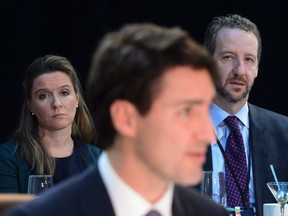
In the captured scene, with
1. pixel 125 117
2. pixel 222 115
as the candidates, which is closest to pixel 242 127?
pixel 222 115

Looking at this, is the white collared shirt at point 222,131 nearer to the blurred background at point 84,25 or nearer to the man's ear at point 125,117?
the blurred background at point 84,25

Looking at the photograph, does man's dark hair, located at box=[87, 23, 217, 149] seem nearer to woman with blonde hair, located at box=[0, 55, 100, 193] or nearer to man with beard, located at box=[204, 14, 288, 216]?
man with beard, located at box=[204, 14, 288, 216]

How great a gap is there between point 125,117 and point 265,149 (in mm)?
1776

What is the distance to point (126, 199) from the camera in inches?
59.9

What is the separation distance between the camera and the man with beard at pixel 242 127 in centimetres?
312

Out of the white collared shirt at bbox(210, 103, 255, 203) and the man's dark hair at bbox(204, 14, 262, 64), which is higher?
the man's dark hair at bbox(204, 14, 262, 64)

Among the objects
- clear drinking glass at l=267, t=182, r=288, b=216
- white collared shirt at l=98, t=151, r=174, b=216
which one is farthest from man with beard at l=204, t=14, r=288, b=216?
white collared shirt at l=98, t=151, r=174, b=216

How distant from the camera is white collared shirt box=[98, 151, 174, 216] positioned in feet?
4.96

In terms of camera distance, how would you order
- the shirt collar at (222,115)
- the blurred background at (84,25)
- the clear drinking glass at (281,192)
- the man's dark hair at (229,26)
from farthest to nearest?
the blurred background at (84,25) → the man's dark hair at (229,26) → the shirt collar at (222,115) → the clear drinking glass at (281,192)

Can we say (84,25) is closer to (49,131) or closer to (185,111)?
(49,131)

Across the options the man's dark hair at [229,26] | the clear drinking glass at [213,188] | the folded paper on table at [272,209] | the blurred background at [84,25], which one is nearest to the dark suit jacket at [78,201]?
the clear drinking glass at [213,188]

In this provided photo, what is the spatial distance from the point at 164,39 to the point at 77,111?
7.21ft

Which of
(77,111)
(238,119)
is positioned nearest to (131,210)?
(238,119)

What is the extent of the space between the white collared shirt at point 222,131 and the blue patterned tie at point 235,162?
22mm
